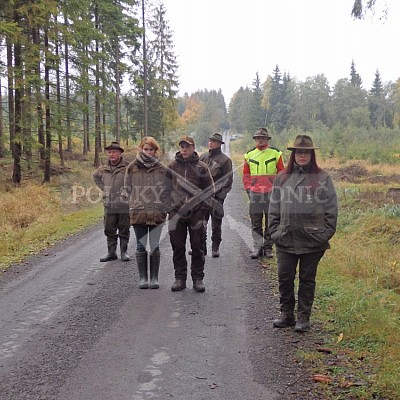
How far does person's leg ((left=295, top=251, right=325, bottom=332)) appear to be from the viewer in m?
4.61

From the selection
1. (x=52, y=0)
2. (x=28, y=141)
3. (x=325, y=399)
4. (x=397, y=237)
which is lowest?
(x=325, y=399)

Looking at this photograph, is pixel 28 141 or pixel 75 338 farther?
pixel 28 141

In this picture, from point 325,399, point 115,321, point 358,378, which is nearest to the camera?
point 325,399

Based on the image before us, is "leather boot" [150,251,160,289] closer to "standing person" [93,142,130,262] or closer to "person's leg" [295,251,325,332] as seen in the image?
"standing person" [93,142,130,262]

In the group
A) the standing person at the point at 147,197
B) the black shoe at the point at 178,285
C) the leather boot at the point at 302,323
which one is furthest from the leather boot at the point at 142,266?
the leather boot at the point at 302,323

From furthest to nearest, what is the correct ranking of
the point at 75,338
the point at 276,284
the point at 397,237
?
the point at 397,237 → the point at 276,284 → the point at 75,338

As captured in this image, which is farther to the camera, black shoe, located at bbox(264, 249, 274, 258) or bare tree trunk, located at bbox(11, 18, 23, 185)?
bare tree trunk, located at bbox(11, 18, 23, 185)

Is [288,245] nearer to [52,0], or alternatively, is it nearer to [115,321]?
[115,321]

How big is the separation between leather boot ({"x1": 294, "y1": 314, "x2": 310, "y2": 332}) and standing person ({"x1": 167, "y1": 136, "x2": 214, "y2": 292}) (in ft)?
5.57

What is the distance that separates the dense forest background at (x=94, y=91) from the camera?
15.7 metres

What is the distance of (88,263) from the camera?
25.1 ft

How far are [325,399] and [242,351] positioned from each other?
104 cm

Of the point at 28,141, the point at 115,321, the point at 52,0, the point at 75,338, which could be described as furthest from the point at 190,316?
the point at 52,0

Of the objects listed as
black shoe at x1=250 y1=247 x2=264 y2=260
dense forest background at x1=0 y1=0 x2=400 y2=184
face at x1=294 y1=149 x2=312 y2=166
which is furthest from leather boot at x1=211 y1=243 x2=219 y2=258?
dense forest background at x1=0 y1=0 x2=400 y2=184
